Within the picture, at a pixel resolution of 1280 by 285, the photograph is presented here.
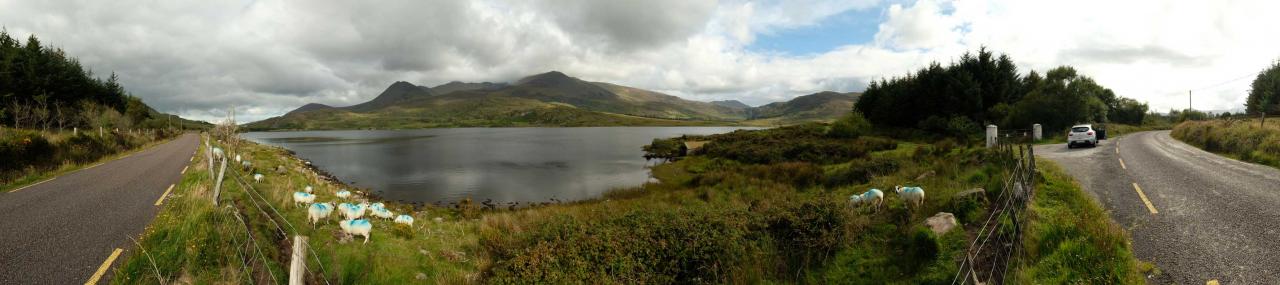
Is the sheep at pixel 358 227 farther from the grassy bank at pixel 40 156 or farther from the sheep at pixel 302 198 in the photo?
the grassy bank at pixel 40 156

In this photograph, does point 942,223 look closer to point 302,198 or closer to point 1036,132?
point 302,198

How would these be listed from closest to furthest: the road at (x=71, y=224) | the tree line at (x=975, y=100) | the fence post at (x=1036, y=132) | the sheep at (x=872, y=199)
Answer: the road at (x=71, y=224) → the sheep at (x=872, y=199) → the fence post at (x=1036, y=132) → the tree line at (x=975, y=100)

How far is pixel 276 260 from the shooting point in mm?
9250

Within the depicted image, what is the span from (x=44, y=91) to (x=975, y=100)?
319ft

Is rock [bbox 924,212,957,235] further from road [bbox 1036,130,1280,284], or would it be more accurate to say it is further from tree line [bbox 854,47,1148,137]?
tree line [bbox 854,47,1148,137]

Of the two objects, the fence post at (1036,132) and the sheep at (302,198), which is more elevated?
the fence post at (1036,132)

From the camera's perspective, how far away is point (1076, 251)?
7.89m

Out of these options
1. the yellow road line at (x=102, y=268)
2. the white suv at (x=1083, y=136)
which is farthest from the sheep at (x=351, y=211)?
the white suv at (x=1083, y=136)

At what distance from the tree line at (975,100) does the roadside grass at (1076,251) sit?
36.5 metres

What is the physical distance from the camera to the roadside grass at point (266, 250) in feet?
27.2

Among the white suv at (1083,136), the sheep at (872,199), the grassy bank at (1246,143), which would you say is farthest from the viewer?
the white suv at (1083,136)

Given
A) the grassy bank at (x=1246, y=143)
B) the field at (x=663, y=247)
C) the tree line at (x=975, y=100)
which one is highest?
the tree line at (x=975, y=100)

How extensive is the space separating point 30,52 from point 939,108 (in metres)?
100

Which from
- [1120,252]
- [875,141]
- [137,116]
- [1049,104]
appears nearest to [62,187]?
[1120,252]
